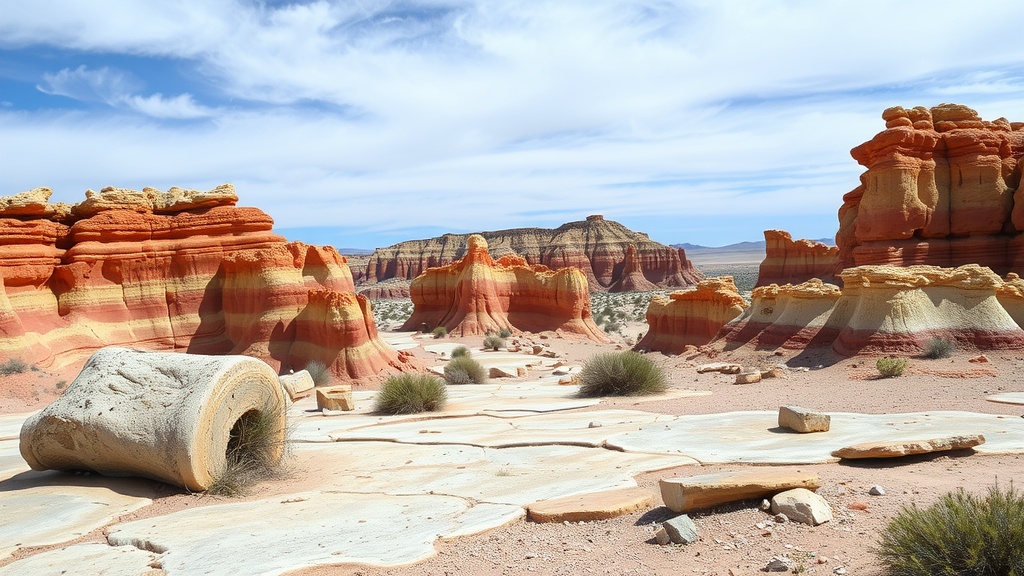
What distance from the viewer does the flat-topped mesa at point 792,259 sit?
53719 mm

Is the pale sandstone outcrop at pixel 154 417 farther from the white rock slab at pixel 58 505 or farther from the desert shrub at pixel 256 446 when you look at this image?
the white rock slab at pixel 58 505

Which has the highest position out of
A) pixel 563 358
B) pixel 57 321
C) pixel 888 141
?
pixel 888 141

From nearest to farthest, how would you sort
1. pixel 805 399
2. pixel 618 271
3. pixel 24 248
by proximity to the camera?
1. pixel 805 399
2. pixel 24 248
3. pixel 618 271

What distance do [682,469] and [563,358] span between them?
2387 centimetres

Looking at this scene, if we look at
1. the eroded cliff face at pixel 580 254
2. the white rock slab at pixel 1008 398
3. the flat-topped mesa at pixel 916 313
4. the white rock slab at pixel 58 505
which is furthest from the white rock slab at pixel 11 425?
the eroded cliff face at pixel 580 254

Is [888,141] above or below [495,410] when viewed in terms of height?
above

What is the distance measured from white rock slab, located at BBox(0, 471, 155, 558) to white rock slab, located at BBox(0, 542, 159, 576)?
15.6 inches

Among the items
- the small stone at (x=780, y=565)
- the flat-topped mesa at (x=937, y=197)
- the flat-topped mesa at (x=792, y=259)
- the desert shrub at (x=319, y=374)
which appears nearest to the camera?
the small stone at (x=780, y=565)

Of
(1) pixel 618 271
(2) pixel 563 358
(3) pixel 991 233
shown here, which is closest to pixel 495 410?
(2) pixel 563 358

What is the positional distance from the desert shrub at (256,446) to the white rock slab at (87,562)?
218cm

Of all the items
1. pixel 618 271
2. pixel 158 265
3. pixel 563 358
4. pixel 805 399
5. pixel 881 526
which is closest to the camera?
pixel 881 526

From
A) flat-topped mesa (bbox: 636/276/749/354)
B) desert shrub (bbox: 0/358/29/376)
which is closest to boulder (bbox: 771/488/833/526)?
desert shrub (bbox: 0/358/29/376)

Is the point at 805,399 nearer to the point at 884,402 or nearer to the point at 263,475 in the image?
the point at 884,402

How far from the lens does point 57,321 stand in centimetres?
2242
